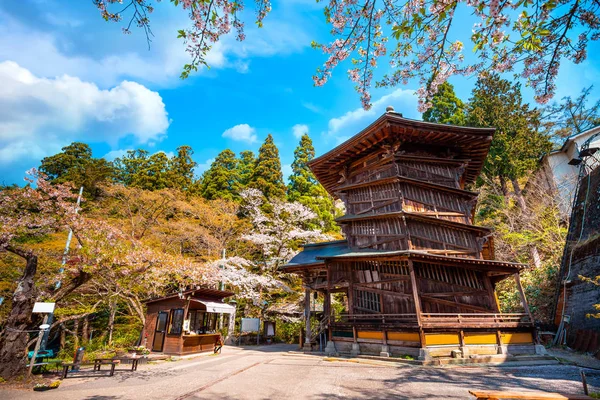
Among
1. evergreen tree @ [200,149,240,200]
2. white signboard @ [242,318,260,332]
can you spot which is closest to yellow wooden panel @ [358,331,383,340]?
white signboard @ [242,318,260,332]

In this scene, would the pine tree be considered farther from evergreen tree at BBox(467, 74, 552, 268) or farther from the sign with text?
the sign with text

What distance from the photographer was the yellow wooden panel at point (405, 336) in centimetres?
1023

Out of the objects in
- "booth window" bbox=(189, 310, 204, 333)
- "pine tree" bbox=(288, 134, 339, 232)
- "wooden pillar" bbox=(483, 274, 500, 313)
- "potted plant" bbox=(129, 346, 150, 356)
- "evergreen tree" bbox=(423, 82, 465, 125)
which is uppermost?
"evergreen tree" bbox=(423, 82, 465, 125)

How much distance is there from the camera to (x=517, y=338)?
35.2 ft

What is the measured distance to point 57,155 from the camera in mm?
31703

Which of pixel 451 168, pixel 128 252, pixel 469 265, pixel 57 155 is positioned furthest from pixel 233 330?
pixel 57 155

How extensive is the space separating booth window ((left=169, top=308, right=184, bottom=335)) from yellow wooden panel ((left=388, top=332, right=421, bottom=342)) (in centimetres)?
1001

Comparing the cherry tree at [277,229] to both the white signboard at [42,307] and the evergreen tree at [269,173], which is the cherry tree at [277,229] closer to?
the evergreen tree at [269,173]

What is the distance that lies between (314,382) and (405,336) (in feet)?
15.3

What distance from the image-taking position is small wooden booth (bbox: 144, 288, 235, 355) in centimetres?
1398

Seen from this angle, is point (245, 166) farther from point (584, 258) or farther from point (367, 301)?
point (584, 258)

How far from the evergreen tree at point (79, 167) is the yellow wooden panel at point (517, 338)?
33338 mm

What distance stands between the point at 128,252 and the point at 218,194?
20.6 metres

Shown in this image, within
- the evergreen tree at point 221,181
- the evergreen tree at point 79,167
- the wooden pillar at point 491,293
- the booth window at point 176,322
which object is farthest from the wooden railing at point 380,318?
the evergreen tree at point 79,167
